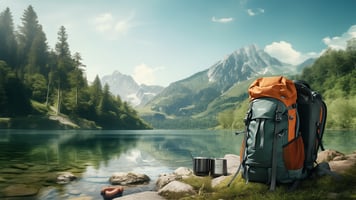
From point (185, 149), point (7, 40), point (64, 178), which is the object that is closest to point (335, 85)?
point (185, 149)

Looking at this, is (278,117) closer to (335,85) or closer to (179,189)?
(179,189)

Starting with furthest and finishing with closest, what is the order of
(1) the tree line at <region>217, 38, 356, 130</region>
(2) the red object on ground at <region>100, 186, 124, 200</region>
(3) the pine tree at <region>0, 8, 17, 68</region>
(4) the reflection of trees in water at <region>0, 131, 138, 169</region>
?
(3) the pine tree at <region>0, 8, 17, 68</region> → (1) the tree line at <region>217, 38, 356, 130</region> → (4) the reflection of trees in water at <region>0, 131, 138, 169</region> → (2) the red object on ground at <region>100, 186, 124, 200</region>

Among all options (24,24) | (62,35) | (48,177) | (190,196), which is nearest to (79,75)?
(62,35)

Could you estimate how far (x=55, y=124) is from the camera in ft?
309

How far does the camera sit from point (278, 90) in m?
7.27

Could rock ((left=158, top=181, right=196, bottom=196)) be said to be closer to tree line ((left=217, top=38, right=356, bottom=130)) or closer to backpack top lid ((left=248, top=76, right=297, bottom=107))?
backpack top lid ((left=248, top=76, right=297, bottom=107))

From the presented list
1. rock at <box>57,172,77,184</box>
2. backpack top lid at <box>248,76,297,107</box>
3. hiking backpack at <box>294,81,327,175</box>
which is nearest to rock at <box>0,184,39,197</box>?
rock at <box>57,172,77,184</box>

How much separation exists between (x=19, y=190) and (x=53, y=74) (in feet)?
354

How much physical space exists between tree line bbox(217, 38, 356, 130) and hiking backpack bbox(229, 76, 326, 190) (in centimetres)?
9207

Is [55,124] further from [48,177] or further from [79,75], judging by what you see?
[48,177]

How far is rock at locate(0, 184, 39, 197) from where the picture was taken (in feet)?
36.9

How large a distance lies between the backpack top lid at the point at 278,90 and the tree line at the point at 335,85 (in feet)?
303

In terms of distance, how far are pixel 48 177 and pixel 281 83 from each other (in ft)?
39.5

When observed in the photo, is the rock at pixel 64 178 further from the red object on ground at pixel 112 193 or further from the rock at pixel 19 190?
the red object on ground at pixel 112 193
